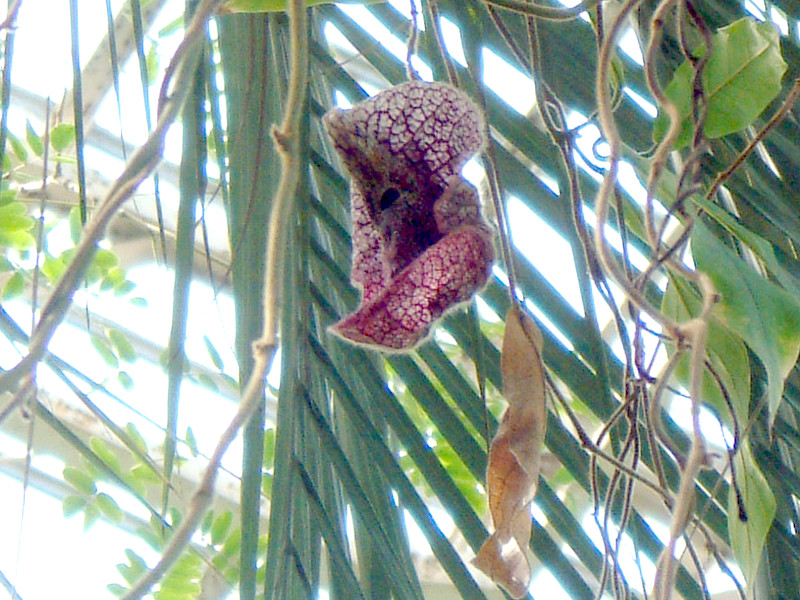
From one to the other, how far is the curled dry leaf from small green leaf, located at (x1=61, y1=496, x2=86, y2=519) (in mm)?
1357

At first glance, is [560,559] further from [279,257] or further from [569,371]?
[279,257]

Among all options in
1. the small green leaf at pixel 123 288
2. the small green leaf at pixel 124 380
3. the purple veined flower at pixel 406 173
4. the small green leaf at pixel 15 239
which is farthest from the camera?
the small green leaf at pixel 124 380

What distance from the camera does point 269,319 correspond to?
37 centimetres

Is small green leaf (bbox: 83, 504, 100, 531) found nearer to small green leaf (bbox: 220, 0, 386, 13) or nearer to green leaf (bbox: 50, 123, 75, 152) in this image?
green leaf (bbox: 50, 123, 75, 152)

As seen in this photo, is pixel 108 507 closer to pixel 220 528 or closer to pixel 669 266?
pixel 220 528

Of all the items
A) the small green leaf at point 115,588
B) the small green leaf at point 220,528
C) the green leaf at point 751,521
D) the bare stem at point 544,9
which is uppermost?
the bare stem at point 544,9

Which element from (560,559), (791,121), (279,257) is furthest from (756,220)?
(279,257)

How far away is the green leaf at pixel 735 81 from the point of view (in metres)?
0.50

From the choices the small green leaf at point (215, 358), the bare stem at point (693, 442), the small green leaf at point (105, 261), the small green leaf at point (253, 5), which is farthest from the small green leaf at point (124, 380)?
the bare stem at point (693, 442)

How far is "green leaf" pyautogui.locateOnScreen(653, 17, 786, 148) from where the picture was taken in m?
0.50

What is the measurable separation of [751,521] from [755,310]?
0.12m

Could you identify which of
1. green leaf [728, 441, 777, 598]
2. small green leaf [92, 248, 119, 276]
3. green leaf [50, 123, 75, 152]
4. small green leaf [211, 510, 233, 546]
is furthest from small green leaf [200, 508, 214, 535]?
green leaf [728, 441, 777, 598]

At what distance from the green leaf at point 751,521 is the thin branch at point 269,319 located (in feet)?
0.78

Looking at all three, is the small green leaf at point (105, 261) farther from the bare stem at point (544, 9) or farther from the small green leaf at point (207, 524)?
the bare stem at point (544, 9)
